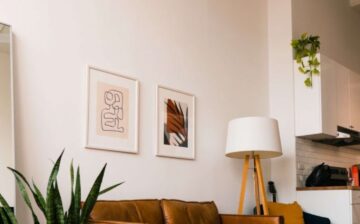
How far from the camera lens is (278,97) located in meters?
5.01

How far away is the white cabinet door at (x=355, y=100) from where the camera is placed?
5293mm

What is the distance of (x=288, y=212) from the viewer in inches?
167

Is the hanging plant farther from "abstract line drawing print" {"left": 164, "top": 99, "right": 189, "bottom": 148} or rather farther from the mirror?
the mirror

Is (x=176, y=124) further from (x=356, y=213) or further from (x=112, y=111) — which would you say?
(x=356, y=213)

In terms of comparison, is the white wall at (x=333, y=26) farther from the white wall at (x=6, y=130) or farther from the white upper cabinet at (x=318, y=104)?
the white wall at (x=6, y=130)

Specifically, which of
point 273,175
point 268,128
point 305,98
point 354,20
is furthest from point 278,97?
point 354,20

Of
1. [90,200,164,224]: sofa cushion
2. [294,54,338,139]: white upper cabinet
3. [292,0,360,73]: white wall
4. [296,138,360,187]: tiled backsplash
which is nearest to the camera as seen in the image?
[90,200,164,224]: sofa cushion

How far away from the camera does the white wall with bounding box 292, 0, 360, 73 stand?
5215 millimetres

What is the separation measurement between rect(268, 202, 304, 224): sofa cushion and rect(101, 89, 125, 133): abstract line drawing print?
68.5 inches

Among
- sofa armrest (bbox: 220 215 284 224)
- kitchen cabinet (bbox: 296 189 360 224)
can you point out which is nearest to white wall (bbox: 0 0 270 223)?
sofa armrest (bbox: 220 215 284 224)

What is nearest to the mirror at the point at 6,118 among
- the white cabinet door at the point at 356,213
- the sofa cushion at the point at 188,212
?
the sofa cushion at the point at 188,212

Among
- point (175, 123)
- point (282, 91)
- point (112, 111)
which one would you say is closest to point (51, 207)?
point (112, 111)

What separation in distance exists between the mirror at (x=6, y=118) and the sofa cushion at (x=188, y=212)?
1079 mm

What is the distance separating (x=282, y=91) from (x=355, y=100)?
1.05 metres
